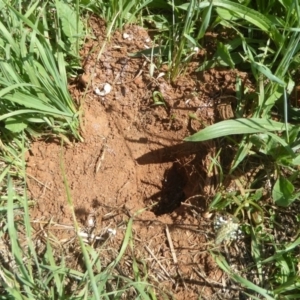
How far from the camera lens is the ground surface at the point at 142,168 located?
68.2 inches

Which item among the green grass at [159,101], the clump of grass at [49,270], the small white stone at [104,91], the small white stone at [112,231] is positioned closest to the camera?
the clump of grass at [49,270]

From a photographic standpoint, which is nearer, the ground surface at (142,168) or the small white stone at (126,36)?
the ground surface at (142,168)

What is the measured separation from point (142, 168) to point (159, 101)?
0.25m

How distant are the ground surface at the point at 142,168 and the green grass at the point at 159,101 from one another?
5cm

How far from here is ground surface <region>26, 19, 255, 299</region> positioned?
5.69ft

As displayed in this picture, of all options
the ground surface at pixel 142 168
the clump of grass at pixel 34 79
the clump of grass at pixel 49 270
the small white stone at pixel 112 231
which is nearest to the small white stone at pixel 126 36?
the ground surface at pixel 142 168

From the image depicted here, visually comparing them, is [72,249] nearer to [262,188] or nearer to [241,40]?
[262,188]

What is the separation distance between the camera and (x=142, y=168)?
6.01ft

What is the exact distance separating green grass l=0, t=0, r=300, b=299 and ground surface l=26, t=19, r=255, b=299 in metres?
0.05

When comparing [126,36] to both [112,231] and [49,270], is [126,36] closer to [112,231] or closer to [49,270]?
[112,231]

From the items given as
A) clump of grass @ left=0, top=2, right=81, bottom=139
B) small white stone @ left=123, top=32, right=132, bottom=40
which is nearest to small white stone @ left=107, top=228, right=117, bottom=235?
clump of grass @ left=0, top=2, right=81, bottom=139

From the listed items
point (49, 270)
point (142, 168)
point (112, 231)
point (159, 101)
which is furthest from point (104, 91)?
point (49, 270)

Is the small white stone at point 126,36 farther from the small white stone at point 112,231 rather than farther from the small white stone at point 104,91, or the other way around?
the small white stone at point 112,231

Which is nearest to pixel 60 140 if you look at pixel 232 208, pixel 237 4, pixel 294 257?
pixel 232 208
